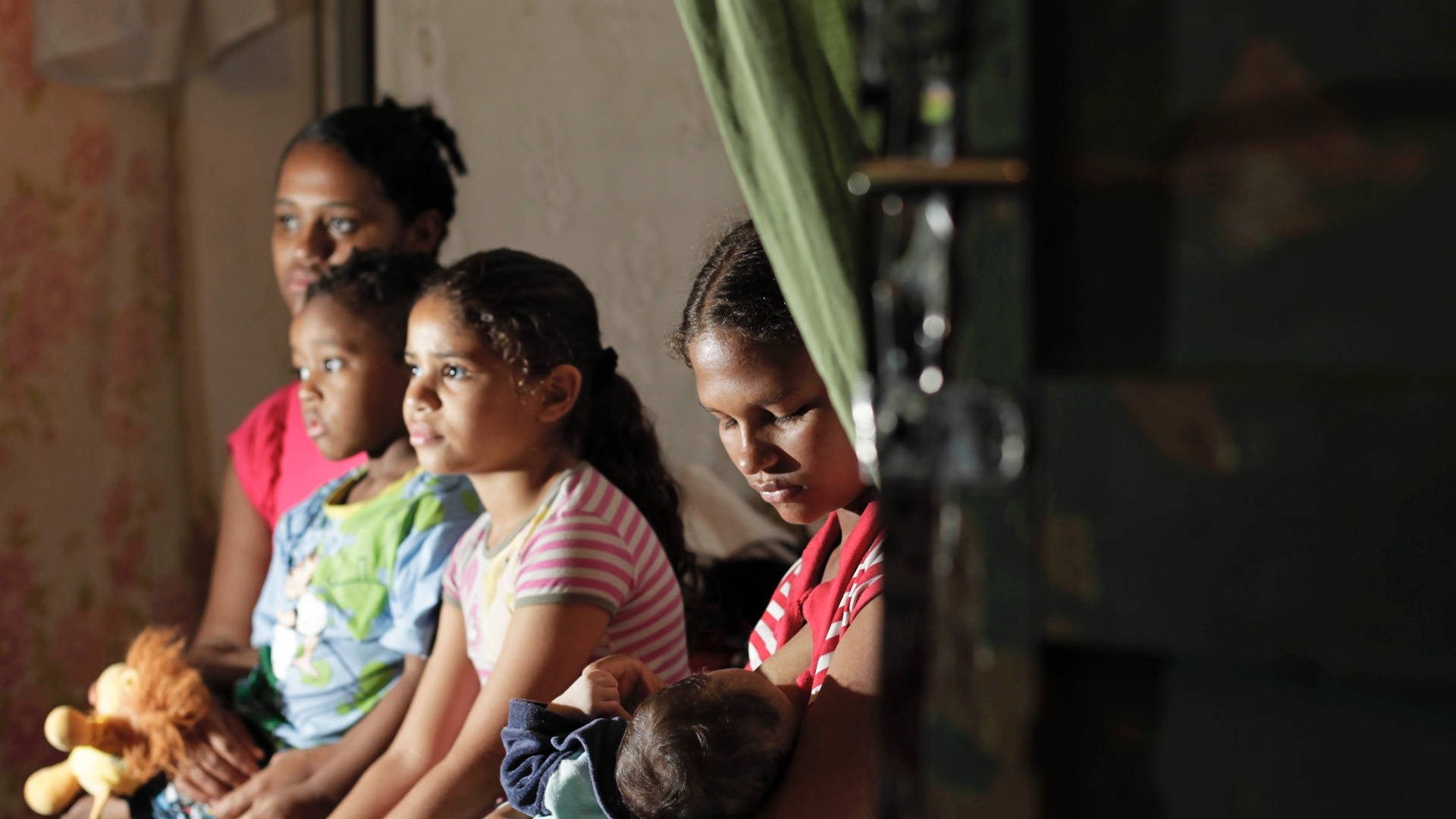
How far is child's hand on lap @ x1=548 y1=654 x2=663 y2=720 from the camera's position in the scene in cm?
90

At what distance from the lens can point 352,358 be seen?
52.9 inches

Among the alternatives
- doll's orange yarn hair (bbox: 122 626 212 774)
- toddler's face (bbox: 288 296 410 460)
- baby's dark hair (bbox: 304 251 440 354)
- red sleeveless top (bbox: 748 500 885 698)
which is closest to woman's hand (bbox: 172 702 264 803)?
doll's orange yarn hair (bbox: 122 626 212 774)

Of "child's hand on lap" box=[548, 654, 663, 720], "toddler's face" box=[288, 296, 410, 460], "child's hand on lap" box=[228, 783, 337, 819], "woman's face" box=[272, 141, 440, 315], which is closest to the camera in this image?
"child's hand on lap" box=[548, 654, 663, 720]

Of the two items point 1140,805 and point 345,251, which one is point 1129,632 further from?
point 345,251

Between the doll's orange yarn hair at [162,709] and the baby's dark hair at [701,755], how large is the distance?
709mm

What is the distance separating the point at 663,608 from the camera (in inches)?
45.4

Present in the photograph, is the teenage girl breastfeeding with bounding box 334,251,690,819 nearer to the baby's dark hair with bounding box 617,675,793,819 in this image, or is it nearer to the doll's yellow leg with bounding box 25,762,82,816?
the baby's dark hair with bounding box 617,675,793,819

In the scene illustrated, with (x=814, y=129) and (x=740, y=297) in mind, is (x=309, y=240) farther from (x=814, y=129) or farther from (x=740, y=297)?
(x=814, y=129)

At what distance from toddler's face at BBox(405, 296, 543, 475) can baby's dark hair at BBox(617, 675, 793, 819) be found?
1.33 ft

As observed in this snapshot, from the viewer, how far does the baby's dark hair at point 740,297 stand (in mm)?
883

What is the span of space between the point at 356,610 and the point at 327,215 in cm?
53

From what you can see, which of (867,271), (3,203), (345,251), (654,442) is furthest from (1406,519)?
(3,203)

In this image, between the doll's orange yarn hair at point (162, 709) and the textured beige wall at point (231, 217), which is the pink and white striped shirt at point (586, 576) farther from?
the textured beige wall at point (231, 217)

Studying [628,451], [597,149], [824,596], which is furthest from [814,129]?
[597,149]
